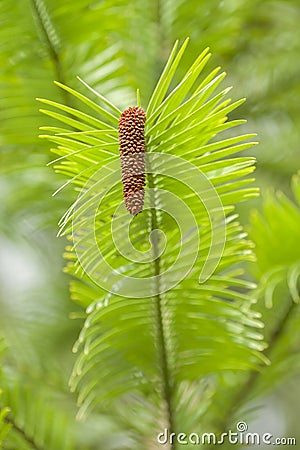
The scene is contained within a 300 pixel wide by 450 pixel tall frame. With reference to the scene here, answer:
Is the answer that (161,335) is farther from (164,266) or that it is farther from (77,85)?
(77,85)

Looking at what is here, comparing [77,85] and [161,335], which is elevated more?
[77,85]

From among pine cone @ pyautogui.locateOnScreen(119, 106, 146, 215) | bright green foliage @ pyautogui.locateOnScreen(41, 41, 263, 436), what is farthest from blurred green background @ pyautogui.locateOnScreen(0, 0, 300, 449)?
pine cone @ pyautogui.locateOnScreen(119, 106, 146, 215)

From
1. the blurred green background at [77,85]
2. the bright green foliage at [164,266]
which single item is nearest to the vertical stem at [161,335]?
the bright green foliage at [164,266]

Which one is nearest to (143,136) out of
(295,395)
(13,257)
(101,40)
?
(101,40)

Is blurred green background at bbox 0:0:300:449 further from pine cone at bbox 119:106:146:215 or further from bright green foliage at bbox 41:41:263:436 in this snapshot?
pine cone at bbox 119:106:146:215

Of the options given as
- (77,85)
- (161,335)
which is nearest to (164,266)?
(161,335)

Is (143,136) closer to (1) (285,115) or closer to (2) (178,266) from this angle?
(2) (178,266)

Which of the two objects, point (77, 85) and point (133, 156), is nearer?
point (133, 156)

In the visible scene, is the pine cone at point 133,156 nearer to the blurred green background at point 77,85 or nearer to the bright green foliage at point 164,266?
the bright green foliage at point 164,266
